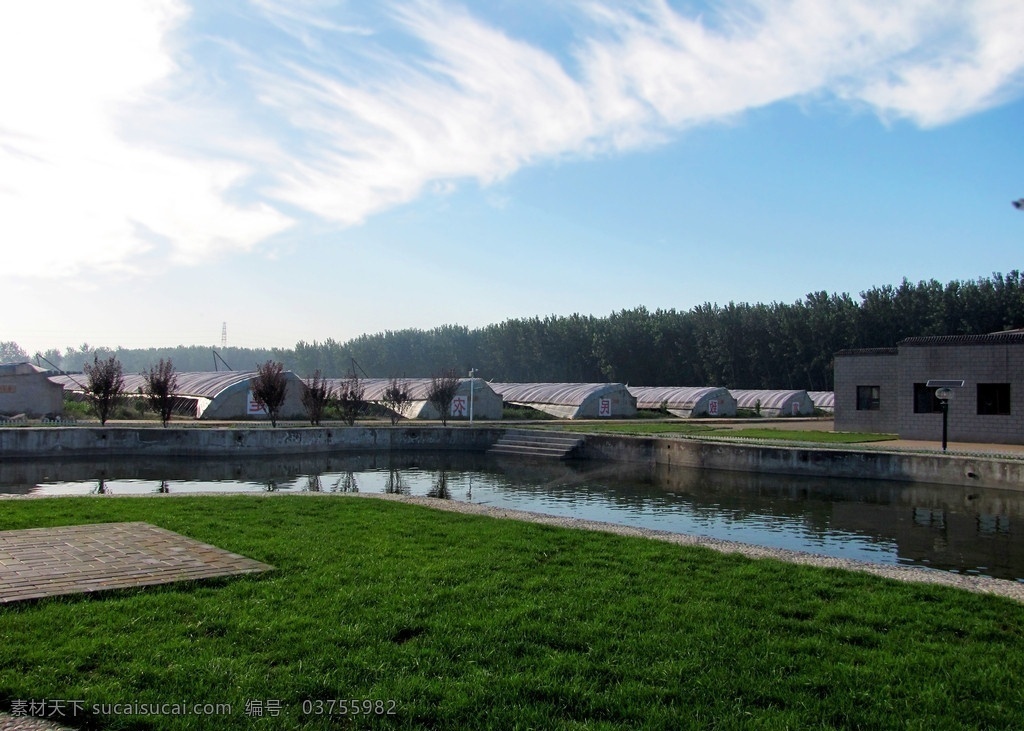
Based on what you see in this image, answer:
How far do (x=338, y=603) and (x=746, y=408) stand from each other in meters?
47.0

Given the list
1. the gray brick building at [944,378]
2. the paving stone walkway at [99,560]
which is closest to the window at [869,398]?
the gray brick building at [944,378]

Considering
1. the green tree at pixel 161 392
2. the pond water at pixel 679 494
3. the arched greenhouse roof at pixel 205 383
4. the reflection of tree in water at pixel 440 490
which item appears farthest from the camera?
the arched greenhouse roof at pixel 205 383

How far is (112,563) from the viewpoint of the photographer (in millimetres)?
7188

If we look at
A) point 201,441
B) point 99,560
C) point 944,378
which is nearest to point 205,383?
point 201,441

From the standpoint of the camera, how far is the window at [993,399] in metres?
25.5

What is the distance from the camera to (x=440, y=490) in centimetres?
1866

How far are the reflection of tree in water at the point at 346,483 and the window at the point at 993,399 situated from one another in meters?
19.6

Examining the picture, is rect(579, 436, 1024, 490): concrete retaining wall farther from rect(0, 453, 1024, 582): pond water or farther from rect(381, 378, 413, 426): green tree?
rect(381, 378, 413, 426): green tree

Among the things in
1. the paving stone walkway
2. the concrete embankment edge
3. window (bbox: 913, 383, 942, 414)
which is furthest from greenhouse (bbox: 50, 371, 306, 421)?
the paving stone walkway

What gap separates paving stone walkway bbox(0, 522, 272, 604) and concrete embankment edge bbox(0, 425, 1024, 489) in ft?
54.6

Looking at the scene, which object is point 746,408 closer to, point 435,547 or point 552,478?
point 552,478

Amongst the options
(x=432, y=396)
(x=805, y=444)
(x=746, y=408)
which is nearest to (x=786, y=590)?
(x=805, y=444)

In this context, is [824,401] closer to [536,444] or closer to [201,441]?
[536,444]

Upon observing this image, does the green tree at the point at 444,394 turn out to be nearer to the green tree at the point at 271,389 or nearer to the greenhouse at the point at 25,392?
the green tree at the point at 271,389
